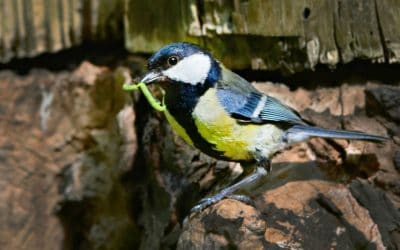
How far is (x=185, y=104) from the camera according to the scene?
7.61 feet

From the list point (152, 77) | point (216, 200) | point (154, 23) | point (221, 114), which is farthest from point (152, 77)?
point (154, 23)

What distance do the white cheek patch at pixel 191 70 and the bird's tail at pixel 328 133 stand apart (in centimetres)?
36

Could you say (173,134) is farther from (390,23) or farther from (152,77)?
(390,23)

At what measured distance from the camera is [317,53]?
2678 mm

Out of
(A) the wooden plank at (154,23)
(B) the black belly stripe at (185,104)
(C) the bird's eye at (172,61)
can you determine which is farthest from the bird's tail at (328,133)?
(A) the wooden plank at (154,23)

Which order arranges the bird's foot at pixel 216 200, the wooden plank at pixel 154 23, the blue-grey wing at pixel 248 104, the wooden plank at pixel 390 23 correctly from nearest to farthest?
the bird's foot at pixel 216 200 → the blue-grey wing at pixel 248 104 → the wooden plank at pixel 390 23 → the wooden plank at pixel 154 23

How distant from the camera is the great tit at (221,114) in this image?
2.30m

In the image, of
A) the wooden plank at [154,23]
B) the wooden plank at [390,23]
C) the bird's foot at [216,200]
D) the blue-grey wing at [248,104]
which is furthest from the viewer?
the wooden plank at [154,23]

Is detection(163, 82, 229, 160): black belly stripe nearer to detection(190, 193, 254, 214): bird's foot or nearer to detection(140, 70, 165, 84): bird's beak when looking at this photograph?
detection(140, 70, 165, 84): bird's beak

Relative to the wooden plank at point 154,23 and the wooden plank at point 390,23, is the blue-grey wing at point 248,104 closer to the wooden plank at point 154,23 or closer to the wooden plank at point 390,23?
the wooden plank at point 390,23

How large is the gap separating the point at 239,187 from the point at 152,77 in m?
0.45

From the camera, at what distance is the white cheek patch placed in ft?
7.53

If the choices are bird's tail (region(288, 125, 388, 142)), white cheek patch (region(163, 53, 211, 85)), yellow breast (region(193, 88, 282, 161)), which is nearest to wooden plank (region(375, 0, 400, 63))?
bird's tail (region(288, 125, 388, 142))

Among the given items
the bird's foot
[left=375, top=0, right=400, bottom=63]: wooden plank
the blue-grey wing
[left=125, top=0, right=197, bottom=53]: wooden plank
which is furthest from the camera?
[left=125, top=0, right=197, bottom=53]: wooden plank
